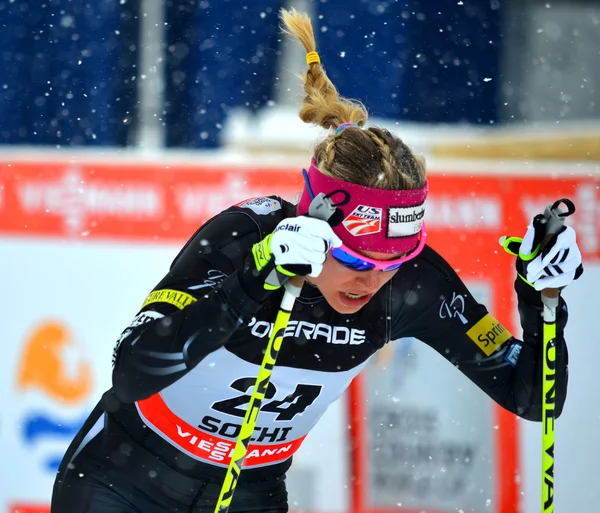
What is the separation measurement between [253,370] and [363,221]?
480mm

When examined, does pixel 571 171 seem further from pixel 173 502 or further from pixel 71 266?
pixel 173 502

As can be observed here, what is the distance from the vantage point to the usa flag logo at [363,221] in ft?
7.64

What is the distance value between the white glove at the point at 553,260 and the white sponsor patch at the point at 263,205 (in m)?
0.63

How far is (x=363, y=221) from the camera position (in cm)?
233

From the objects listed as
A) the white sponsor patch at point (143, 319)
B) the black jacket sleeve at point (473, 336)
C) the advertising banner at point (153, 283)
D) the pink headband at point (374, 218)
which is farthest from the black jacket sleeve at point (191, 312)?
the advertising banner at point (153, 283)

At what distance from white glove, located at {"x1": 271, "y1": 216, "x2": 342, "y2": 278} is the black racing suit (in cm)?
20

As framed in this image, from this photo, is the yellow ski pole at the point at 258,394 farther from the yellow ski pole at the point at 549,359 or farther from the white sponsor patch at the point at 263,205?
the yellow ski pole at the point at 549,359

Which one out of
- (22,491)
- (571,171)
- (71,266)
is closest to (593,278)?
(571,171)

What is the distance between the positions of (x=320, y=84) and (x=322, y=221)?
2.11 feet

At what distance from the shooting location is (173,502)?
2635 mm

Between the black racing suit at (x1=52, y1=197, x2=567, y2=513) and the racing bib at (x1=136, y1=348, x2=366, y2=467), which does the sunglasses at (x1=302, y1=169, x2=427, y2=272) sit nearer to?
the black racing suit at (x1=52, y1=197, x2=567, y2=513)

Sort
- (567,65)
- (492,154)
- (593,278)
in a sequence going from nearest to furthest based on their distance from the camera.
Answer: (593,278)
(492,154)
(567,65)

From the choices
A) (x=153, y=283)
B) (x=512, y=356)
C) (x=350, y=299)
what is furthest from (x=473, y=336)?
(x=153, y=283)

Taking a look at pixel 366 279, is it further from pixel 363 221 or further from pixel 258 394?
pixel 258 394
